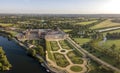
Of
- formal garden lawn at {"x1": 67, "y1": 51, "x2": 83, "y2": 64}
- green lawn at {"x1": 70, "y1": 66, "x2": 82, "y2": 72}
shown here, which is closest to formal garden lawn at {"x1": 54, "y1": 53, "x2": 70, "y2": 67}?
formal garden lawn at {"x1": 67, "y1": 51, "x2": 83, "y2": 64}

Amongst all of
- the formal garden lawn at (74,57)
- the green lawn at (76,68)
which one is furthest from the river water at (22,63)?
the formal garden lawn at (74,57)

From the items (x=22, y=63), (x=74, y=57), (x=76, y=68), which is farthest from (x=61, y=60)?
(x=22, y=63)

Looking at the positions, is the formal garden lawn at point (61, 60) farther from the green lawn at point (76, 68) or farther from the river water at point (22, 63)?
the river water at point (22, 63)

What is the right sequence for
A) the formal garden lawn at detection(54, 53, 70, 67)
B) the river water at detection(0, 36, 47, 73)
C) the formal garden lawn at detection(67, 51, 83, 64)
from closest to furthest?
the river water at detection(0, 36, 47, 73) → the formal garden lawn at detection(54, 53, 70, 67) → the formal garden lawn at detection(67, 51, 83, 64)

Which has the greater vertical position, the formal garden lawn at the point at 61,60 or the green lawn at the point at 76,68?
the formal garden lawn at the point at 61,60

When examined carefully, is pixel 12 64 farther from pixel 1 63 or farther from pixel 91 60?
pixel 91 60

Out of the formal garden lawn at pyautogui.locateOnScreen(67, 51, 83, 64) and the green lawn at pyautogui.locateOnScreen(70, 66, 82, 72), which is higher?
the formal garden lawn at pyautogui.locateOnScreen(67, 51, 83, 64)

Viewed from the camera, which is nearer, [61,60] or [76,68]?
[76,68]

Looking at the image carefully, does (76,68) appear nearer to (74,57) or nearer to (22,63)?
(74,57)

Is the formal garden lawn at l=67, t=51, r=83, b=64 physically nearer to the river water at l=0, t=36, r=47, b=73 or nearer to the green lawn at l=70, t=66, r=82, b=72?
the green lawn at l=70, t=66, r=82, b=72

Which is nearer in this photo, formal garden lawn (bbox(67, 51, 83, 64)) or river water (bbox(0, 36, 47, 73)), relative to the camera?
river water (bbox(0, 36, 47, 73))

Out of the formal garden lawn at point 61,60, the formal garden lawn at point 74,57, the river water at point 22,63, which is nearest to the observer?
the river water at point 22,63
